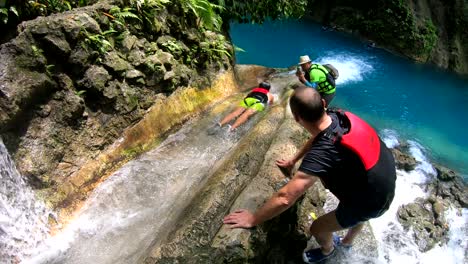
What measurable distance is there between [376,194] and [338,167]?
21.0 inches

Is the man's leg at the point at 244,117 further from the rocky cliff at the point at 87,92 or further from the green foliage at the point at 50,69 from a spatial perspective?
the green foliage at the point at 50,69

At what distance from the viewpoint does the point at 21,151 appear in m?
4.96

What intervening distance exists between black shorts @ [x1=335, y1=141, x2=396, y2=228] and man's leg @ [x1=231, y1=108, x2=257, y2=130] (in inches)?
141

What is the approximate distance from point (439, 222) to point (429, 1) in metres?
18.6

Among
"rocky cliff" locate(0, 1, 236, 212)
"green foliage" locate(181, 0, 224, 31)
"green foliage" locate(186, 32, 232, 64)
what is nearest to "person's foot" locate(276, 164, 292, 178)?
"rocky cliff" locate(0, 1, 236, 212)

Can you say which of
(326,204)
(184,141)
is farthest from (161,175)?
(326,204)

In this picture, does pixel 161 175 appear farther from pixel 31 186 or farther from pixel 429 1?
pixel 429 1

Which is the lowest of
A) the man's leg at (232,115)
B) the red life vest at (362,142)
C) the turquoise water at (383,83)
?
the turquoise water at (383,83)

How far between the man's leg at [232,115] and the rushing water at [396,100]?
3684 millimetres

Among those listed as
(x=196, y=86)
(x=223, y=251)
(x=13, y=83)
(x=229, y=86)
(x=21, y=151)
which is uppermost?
(x=13, y=83)

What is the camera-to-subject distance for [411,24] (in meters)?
21.8

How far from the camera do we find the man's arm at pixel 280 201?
3607 millimetres

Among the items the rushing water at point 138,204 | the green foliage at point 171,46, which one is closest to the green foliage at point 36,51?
the rushing water at point 138,204

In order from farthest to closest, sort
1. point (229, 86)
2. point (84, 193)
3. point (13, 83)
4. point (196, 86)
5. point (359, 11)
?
1. point (359, 11)
2. point (229, 86)
3. point (196, 86)
4. point (84, 193)
5. point (13, 83)
